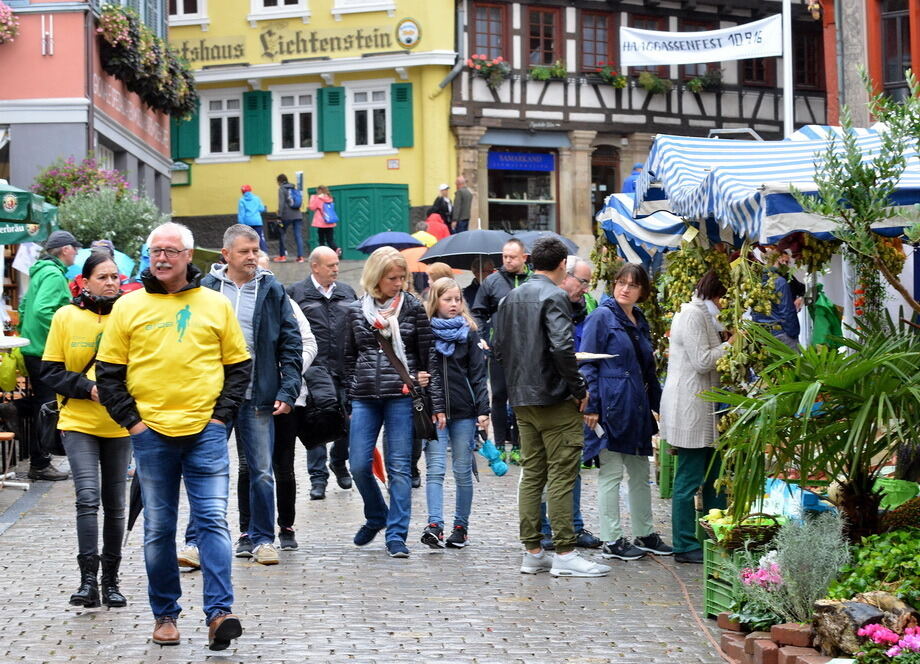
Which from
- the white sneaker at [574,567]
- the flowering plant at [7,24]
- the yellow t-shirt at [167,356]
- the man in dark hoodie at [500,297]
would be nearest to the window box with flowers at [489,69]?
the flowering plant at [7,24]

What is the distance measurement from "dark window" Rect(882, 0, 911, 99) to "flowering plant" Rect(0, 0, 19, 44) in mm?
14409

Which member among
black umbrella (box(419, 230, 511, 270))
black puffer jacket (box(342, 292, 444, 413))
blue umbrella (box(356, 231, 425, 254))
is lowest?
black puffer jacket (box(342, 292, 444, 413))

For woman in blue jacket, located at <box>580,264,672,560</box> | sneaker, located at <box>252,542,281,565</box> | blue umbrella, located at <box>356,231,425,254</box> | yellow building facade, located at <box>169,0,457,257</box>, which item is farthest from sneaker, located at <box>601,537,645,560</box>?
yellow building facade, located at <box>169,0,457,257</box>

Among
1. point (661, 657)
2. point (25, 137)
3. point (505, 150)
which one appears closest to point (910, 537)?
point (661, 657)

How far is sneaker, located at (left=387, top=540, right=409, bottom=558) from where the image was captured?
9352mm

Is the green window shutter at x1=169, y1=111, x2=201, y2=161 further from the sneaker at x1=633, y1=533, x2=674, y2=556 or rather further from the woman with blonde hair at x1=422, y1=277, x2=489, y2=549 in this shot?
the sneaker at x1=633, y1=533, x2=674, y2=556

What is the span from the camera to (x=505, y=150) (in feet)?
118

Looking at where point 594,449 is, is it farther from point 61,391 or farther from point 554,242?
point 61,391

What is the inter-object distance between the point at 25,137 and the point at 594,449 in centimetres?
1503

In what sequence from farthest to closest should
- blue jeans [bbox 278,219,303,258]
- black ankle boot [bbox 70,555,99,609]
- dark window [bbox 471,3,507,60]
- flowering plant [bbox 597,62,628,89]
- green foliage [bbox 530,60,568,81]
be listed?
flowering plant [bbox 597,62,628,89] → dark window [bbox 471,3,507,60] → green foliage [bbox 530,60,568,81] → blue jeans [bbox 278,219,303,258] → black ankle boot [bbox 70,555,99,609]

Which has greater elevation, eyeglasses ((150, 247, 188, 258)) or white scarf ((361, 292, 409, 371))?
eyeglasses ((150, 247, 188, 258))

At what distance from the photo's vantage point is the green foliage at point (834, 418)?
685 cm

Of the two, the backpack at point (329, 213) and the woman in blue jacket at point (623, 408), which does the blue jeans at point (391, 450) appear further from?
the backpack at point (329, 213)

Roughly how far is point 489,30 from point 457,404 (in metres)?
27.1
